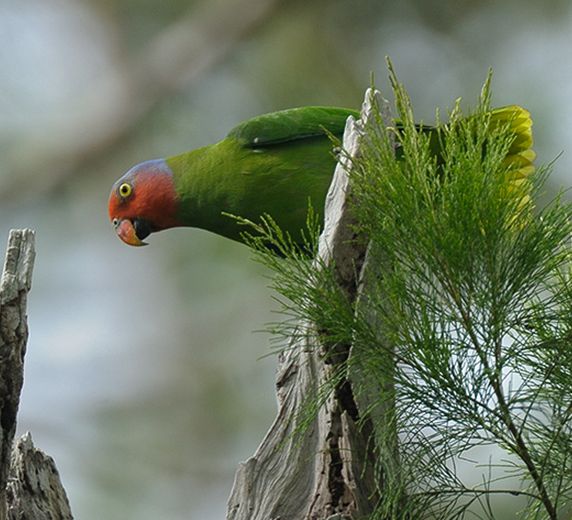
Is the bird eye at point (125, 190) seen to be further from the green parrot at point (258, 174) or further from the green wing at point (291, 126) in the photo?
the green wing at point (291, 126)

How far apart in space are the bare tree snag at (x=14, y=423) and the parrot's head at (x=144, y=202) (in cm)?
184

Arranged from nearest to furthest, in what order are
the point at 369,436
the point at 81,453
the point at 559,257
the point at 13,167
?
1. the point at 559,257
2. the point at 369,436
3. the point at 13,167
4. the point at 81,453

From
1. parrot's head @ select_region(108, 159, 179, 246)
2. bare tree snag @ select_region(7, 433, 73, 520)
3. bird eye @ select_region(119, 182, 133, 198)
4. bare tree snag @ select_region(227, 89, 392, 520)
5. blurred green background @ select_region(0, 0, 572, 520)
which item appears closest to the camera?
bare tree snag @ select_region(227, 89, 392, 520)

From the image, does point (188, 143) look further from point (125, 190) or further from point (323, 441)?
point (323, 441)

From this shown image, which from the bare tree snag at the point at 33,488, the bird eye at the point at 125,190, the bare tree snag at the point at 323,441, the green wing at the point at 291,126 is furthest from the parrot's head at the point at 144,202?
the bare tree snag at the point at 323,441

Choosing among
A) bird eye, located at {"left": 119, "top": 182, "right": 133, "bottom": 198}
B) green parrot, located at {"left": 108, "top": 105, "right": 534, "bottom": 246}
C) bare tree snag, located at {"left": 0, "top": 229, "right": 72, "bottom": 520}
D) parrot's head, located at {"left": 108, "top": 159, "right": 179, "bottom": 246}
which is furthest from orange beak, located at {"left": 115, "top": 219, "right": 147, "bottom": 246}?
bare tree snag, located at {"left": 0, "top": 229, "right": 72, "bottom": 520}

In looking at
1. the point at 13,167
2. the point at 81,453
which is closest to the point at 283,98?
the point at 13,167

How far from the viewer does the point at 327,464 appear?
234 centimetres

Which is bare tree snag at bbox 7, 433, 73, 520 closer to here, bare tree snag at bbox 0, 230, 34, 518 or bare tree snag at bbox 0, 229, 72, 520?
bare tree snag at bbox 0, 229, 72, 520

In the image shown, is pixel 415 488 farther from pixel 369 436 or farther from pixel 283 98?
pixel 283 98

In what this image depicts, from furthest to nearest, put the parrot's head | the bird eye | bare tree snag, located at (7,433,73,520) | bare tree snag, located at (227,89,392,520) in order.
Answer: the bird eye → the parrot's head → bare tree snag, located at (7,433,73,520) → bare tree snag, located at (227,89,392,520)

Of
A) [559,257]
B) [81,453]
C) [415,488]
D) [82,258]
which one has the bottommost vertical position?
[415,488]

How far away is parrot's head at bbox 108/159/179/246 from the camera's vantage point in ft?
14.3

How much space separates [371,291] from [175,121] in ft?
17.5
